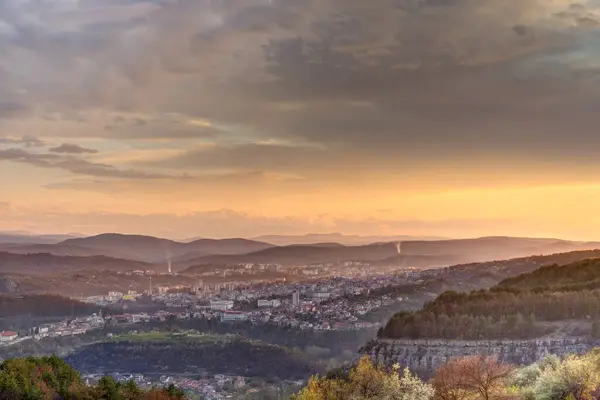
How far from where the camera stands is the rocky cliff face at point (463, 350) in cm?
5969

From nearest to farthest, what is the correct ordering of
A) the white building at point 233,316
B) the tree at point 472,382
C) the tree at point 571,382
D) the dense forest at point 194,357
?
the tree at point 472,382
the tree at point 571,382
the dense forest at point 194,357
the white building at point 233,316

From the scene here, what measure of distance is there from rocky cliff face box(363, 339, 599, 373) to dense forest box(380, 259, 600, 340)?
56.4 inches

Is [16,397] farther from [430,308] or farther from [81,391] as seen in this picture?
[430,308]

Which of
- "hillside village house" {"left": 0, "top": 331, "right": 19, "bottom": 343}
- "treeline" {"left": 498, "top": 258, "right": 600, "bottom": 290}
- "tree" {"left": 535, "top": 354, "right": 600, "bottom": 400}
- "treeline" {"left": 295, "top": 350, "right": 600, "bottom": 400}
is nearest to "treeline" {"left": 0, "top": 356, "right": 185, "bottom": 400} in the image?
"treeline" {"left": 295, "top": 350, "right": 600, "bottom": 400}

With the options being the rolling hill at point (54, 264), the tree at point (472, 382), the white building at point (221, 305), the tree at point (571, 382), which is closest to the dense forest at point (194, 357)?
the white building at point (221, 305)

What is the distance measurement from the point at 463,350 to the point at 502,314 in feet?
27.2

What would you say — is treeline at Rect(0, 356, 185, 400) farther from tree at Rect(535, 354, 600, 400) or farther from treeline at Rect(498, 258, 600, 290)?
treeline at Rect(498, 258, 600, 290)

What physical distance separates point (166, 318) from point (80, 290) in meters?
42.9

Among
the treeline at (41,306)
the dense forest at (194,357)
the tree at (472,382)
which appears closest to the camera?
the tree at (472,382)

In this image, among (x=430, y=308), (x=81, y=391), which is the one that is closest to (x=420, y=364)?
(x=430, y=308)

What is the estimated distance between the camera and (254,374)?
275 feet

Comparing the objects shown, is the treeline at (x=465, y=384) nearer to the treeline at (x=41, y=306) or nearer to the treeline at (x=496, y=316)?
the treeline at (x=496, y=316)

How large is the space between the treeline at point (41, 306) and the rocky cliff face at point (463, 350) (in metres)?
79.4

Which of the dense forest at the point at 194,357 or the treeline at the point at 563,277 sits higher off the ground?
the treeline at the point at 563,277
